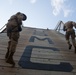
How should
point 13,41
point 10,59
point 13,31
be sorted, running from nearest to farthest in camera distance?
point 10,59 < point 13,41 < point 13,31

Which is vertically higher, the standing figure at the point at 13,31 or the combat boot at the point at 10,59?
the standing figure at the point at 13,31

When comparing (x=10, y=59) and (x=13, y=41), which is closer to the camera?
(x=10, y=59)

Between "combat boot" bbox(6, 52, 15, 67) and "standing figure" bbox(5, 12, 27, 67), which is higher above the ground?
"standing figure" bbox(5, 12, 27, 67)

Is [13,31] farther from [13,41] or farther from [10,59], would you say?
[10,59]

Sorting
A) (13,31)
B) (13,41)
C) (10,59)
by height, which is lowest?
(10,59)

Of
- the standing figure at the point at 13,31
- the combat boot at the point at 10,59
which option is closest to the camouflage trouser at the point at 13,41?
the standing figure at the point at 13,31

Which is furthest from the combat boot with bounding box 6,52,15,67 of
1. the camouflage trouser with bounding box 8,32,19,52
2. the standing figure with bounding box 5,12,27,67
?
the camouflage trouser with bounding box 8,32,19,52

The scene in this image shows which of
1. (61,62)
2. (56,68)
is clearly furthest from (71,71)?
(61,62)

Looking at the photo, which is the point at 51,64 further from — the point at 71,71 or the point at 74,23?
the point at 74,23

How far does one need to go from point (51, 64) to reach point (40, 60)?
19.3 inches

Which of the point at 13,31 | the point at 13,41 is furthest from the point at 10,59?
the point at 13,31

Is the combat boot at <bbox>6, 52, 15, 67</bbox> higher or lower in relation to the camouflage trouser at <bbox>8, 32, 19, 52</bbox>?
lower

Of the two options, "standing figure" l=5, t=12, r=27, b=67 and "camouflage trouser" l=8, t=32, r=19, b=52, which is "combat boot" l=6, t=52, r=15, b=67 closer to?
"standing figure" l=5, t=12, r=27, b=67

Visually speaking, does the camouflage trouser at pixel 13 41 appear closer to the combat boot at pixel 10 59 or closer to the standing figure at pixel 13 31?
the standing figure at pixel 13 31
